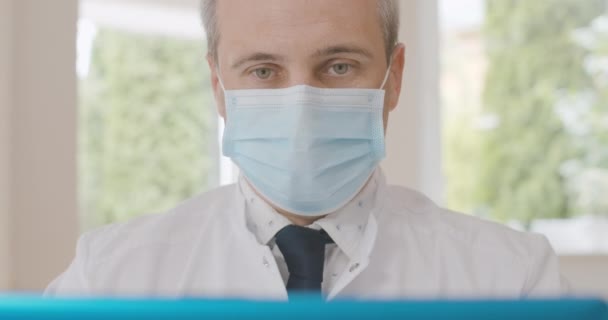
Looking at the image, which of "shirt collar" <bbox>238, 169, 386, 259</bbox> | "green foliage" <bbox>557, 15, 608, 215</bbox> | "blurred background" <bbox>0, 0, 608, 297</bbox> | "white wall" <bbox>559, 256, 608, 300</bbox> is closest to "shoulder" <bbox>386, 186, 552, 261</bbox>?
"shirt collar" <bbox>238, 169, 386, 259</bbox>

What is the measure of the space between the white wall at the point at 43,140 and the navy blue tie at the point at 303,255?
54.5 inches

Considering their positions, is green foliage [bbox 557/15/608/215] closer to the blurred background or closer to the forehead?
the blurred background

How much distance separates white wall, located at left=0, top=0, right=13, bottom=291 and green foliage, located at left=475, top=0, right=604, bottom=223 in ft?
11.6

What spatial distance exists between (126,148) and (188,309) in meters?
7.57

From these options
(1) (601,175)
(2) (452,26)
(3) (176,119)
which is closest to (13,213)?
(1) (601,175)

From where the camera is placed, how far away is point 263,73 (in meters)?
1.50

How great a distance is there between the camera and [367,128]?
5.09 ft

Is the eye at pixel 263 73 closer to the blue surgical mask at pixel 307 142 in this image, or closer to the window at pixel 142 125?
the blue surgical mask at pixel 307 142

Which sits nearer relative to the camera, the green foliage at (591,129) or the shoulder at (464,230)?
the shoulder at (464,230)

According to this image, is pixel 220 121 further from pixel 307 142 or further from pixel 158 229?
pixel 307 142

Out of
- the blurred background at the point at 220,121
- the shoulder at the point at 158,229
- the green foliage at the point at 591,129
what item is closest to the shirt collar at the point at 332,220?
the shoulder at the point at 158,229

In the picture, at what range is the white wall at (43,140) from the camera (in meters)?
2.57

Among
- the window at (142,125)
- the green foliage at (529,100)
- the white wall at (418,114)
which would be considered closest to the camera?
the white wall at (418,114)

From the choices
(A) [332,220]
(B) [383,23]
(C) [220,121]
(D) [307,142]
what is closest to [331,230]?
(A) [332,220]
